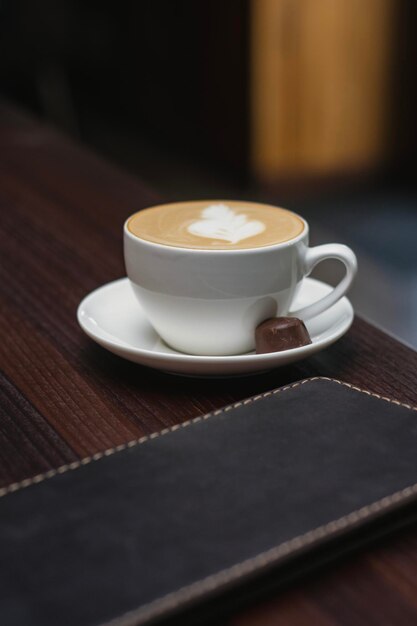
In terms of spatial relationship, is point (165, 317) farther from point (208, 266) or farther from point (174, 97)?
point (174, 97)

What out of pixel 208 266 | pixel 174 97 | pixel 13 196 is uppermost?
pixel 208 266

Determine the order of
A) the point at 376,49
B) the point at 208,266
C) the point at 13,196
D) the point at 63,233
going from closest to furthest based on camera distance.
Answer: the point at 208,266 < the point at 63,233 < the point at 13,196 < the point at 376,49

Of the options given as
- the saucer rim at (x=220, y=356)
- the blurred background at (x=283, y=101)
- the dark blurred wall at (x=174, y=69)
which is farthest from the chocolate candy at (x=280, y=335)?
the dark blurred wall at (x=174, y=69)

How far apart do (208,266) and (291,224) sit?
71 mm

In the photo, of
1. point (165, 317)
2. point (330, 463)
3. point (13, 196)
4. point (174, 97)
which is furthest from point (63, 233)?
point (174, 97)

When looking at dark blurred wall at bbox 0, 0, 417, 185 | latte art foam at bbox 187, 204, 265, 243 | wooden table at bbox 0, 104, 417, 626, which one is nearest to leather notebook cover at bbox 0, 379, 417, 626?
wooden table at bbox 0, 104, 417, 626

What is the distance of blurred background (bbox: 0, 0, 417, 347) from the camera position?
2.42 meters

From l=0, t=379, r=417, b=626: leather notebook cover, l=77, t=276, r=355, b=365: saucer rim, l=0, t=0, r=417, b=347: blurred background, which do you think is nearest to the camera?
l=0, t=379, r=417, b=626: leather notebook cover

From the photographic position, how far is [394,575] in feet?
1.09

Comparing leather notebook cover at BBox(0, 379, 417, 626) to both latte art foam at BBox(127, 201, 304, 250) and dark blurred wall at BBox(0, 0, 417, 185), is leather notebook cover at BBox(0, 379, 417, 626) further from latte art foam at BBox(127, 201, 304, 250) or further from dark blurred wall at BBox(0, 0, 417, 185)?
dark blurred wall at BBox(0, 0, 417, 185)

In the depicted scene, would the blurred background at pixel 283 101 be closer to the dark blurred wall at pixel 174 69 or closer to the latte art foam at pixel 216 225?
the dark blurred wall at pixel 174 69

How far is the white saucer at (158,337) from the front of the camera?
1.55 feet

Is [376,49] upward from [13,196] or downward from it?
downward

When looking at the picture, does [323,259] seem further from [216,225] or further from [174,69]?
[174,69]
